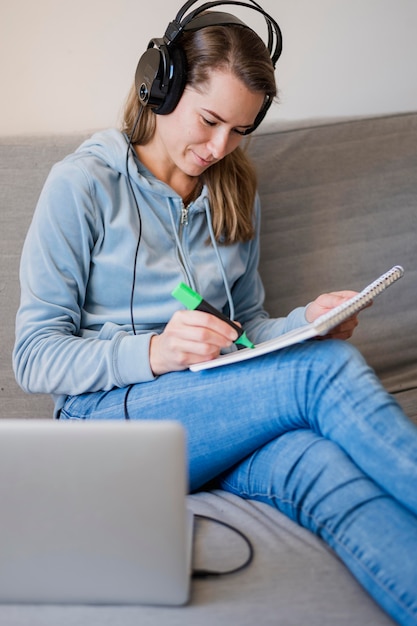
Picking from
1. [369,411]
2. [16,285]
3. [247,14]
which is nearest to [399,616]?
[369,411]

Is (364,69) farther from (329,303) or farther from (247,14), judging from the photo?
→ (329,303)

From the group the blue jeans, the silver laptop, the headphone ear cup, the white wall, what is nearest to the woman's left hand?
the blue jeans

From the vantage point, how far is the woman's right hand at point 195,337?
107 centimetres

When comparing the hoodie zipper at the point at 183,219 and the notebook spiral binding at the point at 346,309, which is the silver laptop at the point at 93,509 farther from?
the hoodie zipper at the point at 183,219

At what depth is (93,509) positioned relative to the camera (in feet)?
2.61

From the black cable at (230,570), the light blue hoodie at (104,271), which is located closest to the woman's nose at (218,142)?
the light blue hoodie at (104,271)

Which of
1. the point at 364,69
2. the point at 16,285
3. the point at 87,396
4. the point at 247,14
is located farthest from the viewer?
the point at 364,69

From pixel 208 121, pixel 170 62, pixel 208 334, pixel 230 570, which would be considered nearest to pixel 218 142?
pixel 208 121

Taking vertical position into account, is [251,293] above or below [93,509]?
below

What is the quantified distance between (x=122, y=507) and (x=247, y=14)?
1278mm

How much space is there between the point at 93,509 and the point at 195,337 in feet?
1.08

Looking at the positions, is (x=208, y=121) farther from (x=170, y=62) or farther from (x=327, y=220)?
(x=327, y=220)

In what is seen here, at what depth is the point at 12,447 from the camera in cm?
77

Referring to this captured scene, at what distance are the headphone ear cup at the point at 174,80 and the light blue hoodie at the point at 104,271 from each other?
112mm
